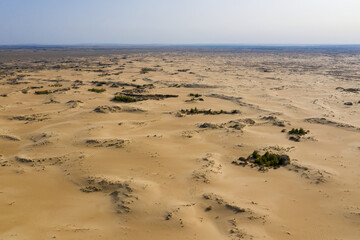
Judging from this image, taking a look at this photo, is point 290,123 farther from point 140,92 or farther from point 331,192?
point 140,92

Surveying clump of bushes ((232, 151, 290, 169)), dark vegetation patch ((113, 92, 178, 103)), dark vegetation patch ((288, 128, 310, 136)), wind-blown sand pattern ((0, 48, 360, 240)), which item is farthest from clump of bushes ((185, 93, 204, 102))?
clump of bushes ((232, 151, 290, 169))

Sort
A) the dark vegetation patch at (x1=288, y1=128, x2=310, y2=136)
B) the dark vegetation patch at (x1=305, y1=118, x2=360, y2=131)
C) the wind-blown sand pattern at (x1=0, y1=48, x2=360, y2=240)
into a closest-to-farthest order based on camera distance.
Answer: the wind-blown sand pattern at (x1=0, y1=48, x2=360, y2=240)
the dark vegetation patch at (x1=288, y1=128, x2=310, y2=136)
the dark vegetation patch at (x1=305, y1=118, x2=360, y2=131)

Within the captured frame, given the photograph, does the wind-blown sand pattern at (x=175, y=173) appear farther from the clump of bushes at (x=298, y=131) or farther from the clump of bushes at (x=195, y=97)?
the clump of bushes at (x=195, y=97)

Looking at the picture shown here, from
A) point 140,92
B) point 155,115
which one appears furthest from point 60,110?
point 140,92

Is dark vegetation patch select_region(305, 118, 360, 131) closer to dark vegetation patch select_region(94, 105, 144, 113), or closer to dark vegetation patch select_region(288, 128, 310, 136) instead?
dark vegetation patch select_region(288, 128, 310, 136)

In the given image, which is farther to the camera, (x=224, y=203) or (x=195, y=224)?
(x=224, y=203)

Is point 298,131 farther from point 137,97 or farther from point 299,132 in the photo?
point 137,97

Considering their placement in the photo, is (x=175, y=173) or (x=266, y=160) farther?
(x=266, y=160)

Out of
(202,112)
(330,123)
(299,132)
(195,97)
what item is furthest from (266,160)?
(195,97)

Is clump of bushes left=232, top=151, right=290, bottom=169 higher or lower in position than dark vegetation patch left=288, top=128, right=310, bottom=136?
lower
